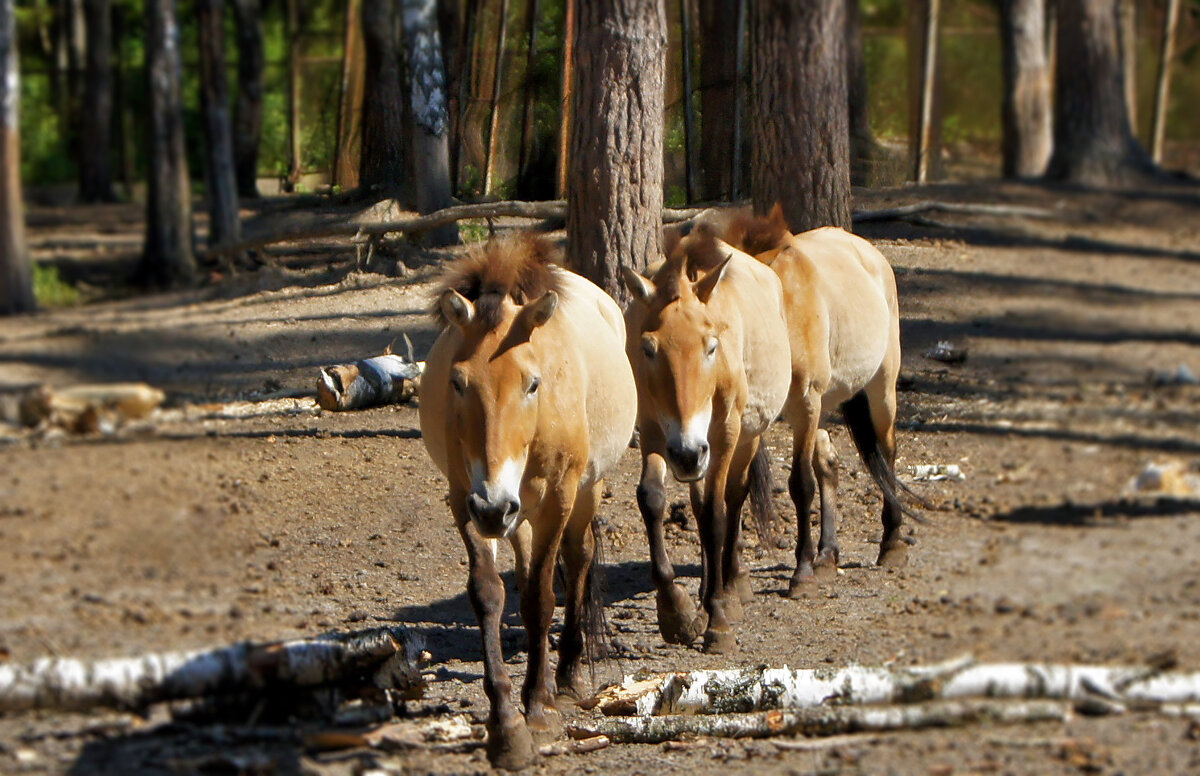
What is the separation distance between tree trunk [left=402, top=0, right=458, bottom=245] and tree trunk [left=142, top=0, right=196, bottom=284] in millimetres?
1100

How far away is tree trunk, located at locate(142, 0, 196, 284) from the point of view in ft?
15.6

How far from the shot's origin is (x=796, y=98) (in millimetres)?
6250

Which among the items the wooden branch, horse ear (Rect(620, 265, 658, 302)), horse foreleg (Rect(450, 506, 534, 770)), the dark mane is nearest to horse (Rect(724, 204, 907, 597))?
horse ear (Rect(620, 265, 658, 302))

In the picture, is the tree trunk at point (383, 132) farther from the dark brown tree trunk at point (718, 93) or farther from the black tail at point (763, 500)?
the black tail at point (763, 500)

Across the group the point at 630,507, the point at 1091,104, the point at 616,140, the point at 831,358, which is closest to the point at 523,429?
the point at 831,358

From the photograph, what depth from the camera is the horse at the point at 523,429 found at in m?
3.82

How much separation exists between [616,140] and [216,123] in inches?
251

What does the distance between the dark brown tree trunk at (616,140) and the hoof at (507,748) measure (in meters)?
3.17

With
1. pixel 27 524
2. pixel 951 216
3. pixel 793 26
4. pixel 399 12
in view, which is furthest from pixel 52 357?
pixel 951 216

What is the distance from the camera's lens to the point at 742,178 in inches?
268

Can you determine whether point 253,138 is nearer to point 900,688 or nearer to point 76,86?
point 76,86

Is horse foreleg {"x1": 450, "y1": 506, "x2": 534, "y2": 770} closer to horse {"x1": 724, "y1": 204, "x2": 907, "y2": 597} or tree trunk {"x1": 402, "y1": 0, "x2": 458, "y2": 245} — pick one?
tree trunk {"x1": 402, "y1": 0, "x2": 458, "y2": 245}

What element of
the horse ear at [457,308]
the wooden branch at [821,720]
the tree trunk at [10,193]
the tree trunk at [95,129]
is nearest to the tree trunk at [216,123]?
the tree trunk at [95,129]

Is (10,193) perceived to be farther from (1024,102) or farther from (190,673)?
(1024,102)
